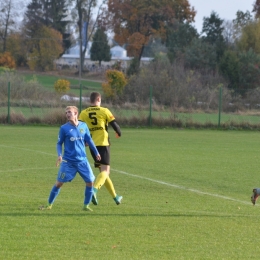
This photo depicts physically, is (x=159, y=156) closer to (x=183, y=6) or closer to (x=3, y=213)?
(x=3, y=213)

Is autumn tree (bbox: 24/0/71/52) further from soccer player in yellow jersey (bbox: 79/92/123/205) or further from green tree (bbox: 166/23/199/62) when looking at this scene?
soccer player in yellow jersey (bbox: 79/92/123/205)

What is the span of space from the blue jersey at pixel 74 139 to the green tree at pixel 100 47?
74293mm

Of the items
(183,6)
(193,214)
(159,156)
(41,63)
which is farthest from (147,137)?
(41,63)

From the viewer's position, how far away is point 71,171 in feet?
30.6

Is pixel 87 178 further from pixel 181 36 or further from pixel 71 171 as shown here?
pixel 181 36

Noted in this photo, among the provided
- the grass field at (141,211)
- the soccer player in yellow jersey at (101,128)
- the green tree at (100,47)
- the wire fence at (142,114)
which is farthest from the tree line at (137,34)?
the soccer player in yellow jersey at (101,128)

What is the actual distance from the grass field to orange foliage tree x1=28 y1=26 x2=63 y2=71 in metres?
62.9

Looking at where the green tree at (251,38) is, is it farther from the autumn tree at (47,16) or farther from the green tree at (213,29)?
the autumn tree at (47,16)

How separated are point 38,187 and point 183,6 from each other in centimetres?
6513

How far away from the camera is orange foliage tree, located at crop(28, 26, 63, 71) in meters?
80.6

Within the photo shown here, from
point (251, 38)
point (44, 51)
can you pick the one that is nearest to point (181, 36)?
point (251, 38)

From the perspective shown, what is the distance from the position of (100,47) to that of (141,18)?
13.5 meters

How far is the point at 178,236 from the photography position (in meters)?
7.69

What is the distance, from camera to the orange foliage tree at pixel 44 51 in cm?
8062
